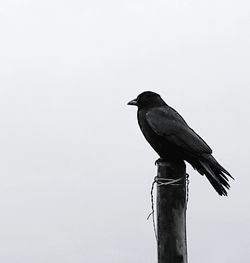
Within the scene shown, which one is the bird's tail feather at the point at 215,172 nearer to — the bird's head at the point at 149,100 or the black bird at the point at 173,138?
the black bird at the point at 173,138

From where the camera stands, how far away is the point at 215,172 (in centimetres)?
652

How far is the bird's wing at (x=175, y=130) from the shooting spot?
22.4 feet

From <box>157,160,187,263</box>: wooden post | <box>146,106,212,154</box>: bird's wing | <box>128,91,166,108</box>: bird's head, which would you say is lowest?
<box>157,160,187,263</box>: wooden post

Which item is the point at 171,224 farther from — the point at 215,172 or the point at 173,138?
the point at 173,138

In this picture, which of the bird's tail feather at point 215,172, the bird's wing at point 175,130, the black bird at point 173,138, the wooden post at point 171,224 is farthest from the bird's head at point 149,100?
the wooden post at point 171,224

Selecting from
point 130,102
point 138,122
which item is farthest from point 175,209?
point 130,102

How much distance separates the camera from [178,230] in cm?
514

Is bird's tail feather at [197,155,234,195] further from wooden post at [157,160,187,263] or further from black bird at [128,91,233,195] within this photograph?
wooden post at [157,160,187,263]

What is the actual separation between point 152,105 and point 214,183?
2.01m

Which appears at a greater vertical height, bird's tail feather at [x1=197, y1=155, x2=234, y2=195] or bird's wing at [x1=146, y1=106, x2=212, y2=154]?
bird's wing at [x1=146, y1=106, x2=212, y2=154]

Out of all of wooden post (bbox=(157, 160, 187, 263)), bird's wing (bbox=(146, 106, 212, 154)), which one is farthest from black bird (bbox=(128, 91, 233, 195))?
wooden post (bbox=(157, 160, 187, 263))

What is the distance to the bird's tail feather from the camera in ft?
21.0

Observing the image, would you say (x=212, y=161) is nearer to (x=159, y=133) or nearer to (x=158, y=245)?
(x=159, y=133)

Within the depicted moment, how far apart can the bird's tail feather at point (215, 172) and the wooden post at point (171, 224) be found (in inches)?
48.7
